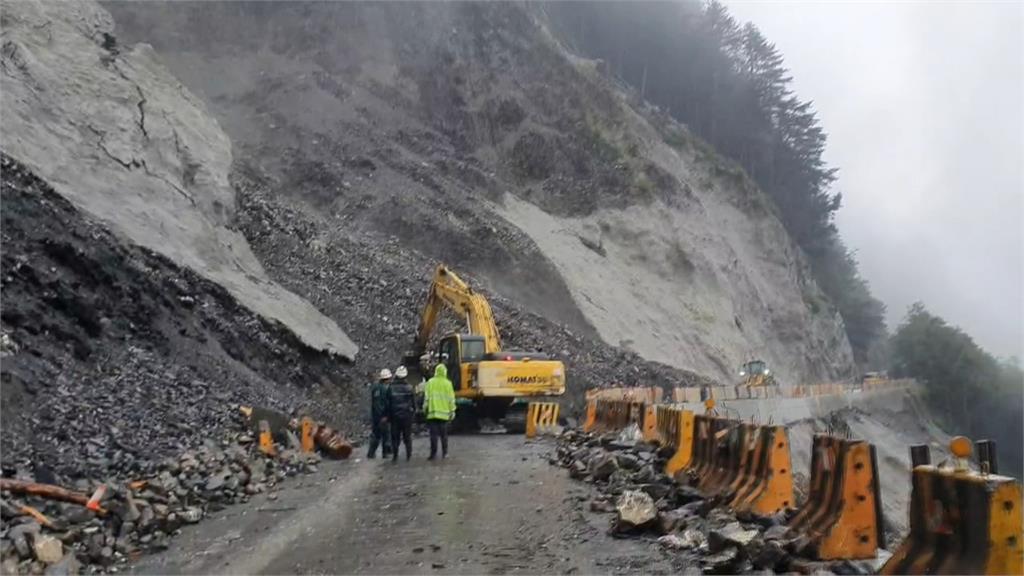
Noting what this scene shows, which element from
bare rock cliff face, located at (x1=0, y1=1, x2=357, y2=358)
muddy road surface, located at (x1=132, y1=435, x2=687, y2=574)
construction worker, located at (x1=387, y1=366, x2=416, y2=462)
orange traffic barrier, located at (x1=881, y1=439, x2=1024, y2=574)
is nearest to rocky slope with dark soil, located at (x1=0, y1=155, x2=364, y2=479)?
bare rock cliff face, located at (x1=0, y1=1, x2=357, y2=358)

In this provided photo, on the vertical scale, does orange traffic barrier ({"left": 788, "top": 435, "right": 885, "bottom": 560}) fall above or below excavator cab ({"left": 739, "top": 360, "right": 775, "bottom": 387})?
below

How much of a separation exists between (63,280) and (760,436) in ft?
32.0

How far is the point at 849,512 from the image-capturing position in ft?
19.1

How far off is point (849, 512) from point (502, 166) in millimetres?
33172

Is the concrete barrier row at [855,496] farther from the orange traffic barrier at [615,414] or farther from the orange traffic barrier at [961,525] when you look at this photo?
the orange traffic barrier at [615,414]

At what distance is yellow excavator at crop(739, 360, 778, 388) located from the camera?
34.2 metres

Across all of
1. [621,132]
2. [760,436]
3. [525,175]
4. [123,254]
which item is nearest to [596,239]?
[525,175]

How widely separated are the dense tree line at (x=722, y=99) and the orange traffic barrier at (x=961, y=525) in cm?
5831

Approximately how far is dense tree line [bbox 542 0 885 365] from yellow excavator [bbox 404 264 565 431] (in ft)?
145

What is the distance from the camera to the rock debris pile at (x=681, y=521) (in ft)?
19.2

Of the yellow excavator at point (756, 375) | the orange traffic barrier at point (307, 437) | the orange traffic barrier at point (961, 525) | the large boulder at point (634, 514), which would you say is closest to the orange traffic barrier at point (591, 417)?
the orange traffic barrier at point (307, 437)

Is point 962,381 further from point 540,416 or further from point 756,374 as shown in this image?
point 540,416

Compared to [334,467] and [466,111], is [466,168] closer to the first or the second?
[466,111]

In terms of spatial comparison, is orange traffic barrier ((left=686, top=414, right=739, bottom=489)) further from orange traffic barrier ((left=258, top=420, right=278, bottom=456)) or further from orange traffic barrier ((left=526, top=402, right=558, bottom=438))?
orange traffic barrier ((left=526, top=402, right=558, bottom=438))
